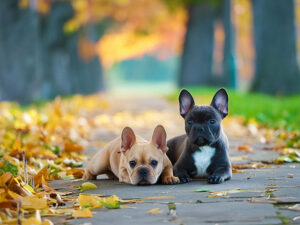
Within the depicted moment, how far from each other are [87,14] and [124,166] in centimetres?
2996

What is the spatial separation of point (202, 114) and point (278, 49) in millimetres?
15773

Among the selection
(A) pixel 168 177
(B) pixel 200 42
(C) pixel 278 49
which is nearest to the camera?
(A) pixel 168 177

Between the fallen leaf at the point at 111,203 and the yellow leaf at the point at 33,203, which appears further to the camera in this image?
the fallen leaf at the point at 111,203

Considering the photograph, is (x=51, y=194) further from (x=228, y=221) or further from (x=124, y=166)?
(x=228, y=221)

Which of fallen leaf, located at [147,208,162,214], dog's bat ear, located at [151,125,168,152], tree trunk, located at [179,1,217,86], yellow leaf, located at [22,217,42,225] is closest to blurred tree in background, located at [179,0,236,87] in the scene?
tree trunk, located at [179,1,217,86]

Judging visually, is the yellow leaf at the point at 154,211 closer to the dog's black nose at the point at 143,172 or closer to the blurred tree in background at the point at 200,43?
the dog's black nose at the point at 143,172

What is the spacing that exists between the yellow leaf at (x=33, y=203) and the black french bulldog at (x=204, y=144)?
5.87 feet

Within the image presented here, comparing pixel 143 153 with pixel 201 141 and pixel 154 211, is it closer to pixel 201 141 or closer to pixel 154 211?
pixel 201 141

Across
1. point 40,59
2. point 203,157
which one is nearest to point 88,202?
point 203,157

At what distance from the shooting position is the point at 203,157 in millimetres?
5758

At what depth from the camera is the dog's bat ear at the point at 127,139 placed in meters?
5.71

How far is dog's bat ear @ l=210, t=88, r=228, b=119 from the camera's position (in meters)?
5.91

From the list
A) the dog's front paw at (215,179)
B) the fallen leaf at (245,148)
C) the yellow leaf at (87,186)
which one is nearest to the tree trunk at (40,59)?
the fallen leaf at (245,148)

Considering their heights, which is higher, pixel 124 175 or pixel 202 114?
pixel 202 114
